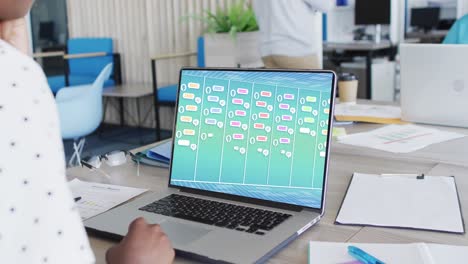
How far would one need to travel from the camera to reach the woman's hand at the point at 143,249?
806 millimetres

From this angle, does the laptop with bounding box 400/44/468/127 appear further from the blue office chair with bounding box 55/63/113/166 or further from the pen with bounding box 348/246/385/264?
the blue office chair with bounding box 55/63/113/166

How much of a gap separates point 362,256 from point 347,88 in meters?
1.54

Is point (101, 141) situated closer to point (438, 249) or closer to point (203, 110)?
point (203, 110)

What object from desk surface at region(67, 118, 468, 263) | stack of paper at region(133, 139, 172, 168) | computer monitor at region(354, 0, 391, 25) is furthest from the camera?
computer monitor at region(354, 0, 391, 25)

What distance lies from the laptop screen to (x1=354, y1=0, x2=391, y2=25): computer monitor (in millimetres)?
5560

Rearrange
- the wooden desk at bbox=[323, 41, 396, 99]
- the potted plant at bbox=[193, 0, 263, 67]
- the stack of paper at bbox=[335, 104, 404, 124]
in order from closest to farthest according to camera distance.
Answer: the stack of paper at bbox=[335, 104, 404, 124] → the potted plant at bbox=[193, 0, 263, 67] → the wooden desk at bbox=[323, 41, 396, 99]

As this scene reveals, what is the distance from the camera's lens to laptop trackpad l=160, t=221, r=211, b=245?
38.3 inches

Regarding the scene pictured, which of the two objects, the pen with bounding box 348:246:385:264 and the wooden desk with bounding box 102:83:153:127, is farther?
the wooden desk with bounding box 102:83:153:127

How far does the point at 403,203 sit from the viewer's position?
114 cm

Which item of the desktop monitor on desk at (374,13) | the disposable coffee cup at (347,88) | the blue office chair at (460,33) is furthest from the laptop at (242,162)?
the desktop monitor on desk at (374,13)

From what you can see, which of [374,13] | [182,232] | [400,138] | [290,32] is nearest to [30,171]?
[182,232]

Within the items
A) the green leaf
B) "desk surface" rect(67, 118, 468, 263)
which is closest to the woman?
"desk surface" rect(67, 118, 468, 263)

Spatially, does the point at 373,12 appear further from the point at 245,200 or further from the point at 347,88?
the point at 245,200

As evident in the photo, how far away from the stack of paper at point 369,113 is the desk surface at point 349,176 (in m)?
0.28
